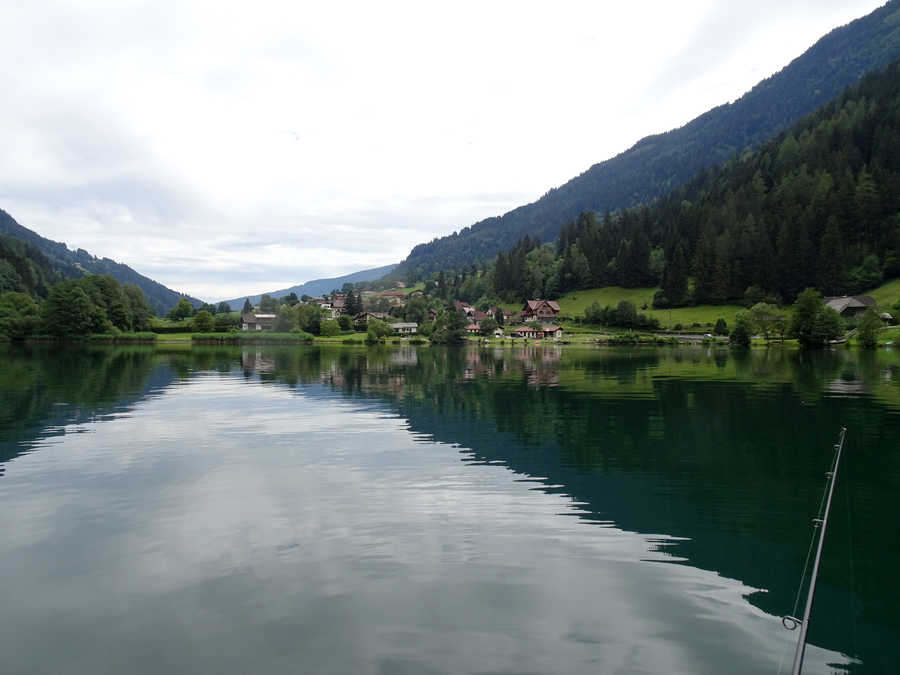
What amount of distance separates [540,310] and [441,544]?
159190mm

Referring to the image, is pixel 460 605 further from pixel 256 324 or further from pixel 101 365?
pixel 256 324

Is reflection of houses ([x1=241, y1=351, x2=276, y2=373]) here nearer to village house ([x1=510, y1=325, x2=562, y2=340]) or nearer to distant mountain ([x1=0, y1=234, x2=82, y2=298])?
village house ([x1=510, y1=325, x2=562, y2=340])

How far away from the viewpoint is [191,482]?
16.4 metres

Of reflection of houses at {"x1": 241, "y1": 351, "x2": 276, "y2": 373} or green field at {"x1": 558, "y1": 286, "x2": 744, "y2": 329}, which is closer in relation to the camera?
reflection of houses at {"x1": 241, "y1": 351, "x2": 276, "y2": 373}

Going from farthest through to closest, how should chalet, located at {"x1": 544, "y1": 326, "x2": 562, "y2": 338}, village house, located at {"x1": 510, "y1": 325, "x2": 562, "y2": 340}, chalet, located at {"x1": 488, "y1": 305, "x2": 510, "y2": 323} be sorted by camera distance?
chalet, located at {"x1": 488, "y1": 305, "x2": 510, "y2": 323}
village house, located at {"x1": 510, "y1": 325, "x2": 562, "y2": 340}
chalet, located at {"x1": 544, "y1": 326, "x2": 562, "y2": 338}

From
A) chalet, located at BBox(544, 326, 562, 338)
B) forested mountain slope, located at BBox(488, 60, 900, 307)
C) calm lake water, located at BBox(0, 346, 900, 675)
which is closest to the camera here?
calm lake water, located at BBox(0, 346, 900, 675)

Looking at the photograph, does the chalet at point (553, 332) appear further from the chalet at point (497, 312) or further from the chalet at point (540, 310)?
the chalet at point (497, 312)

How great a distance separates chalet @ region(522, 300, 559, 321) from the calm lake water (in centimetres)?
13949

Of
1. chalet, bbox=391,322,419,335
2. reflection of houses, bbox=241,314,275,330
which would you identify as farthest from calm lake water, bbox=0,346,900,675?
reflection of houses, bbox=241,314,275,330

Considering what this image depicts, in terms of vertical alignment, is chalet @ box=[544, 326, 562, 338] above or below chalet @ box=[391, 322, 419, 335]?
below

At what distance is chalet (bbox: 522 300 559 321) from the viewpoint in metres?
166

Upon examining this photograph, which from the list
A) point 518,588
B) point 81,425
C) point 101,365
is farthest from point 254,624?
point 101,365

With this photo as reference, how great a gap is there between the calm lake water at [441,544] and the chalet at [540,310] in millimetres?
139488

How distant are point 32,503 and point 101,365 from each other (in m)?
54.1
